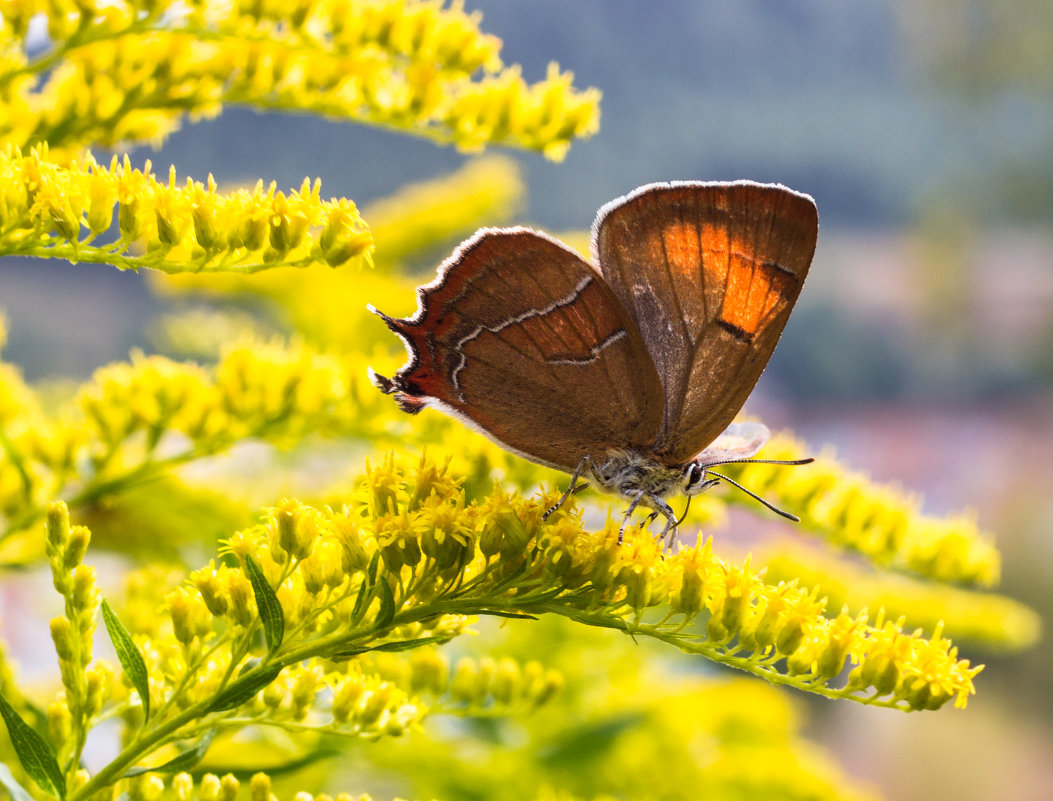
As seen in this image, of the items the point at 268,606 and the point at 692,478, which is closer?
the point at 268,606

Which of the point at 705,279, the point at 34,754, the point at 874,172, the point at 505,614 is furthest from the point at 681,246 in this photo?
the point at 874,172

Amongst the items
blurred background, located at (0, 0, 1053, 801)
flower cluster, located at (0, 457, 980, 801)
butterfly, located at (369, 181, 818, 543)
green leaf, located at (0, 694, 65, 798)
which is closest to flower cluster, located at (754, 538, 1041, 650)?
butterfly, located at (369, 181, 818, 543)

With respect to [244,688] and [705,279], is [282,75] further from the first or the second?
[244,688]

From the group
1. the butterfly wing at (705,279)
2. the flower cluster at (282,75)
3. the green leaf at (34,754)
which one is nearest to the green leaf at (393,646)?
the green leaf at (34,754)

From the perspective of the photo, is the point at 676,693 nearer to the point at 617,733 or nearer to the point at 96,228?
the point at 617,733

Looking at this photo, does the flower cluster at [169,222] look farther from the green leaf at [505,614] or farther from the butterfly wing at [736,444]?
the butterfly wing at [736,444]
